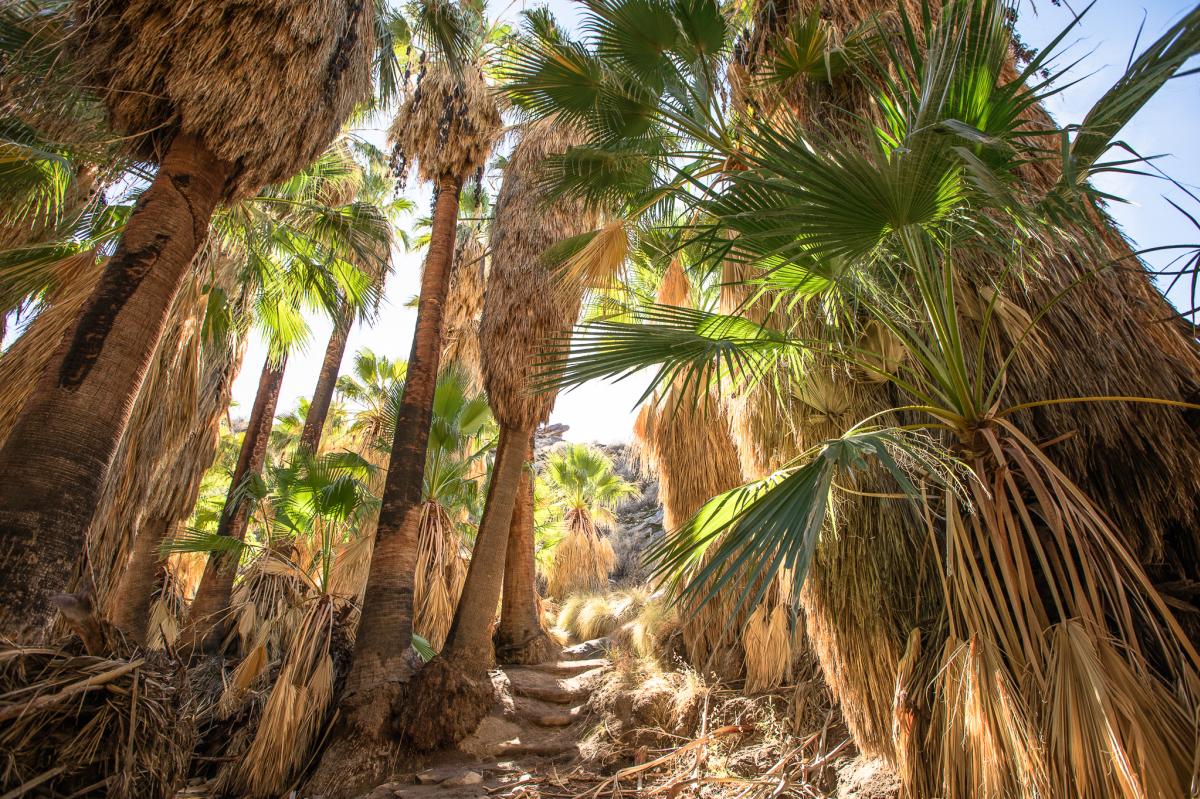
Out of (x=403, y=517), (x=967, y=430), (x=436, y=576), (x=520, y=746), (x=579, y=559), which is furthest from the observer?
(x=579, y=559)

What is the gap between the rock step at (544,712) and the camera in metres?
6.12

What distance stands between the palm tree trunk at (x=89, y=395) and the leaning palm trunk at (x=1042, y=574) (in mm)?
4225

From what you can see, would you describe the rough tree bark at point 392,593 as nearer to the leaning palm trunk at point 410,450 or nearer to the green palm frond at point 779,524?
the leaning palm trunk at point 410,450

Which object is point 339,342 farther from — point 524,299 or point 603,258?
point 603,258

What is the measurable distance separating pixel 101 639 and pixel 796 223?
352cm

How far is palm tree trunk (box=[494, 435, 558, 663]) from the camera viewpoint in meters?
7.65

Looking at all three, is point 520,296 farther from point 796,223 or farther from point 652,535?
point 652,535

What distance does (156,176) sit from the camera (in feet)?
12.7

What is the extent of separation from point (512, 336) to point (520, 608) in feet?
12.4

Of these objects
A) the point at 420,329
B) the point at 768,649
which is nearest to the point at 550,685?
the point at 768,649

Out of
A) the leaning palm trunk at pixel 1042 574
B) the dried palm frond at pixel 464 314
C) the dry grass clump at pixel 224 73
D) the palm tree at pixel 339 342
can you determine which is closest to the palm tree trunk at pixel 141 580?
the palm tree at pixel 339 342

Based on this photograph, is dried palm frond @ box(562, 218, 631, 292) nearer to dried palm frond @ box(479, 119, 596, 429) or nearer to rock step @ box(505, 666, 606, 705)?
dried palm frond @ box(479, 119, 596, 429)

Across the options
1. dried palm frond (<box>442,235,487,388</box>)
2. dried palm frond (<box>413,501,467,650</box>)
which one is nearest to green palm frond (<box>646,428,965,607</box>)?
dried palm frond (<box>413,501,467,650</box>)

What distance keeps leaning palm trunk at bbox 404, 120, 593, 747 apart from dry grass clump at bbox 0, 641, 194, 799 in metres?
3.31
